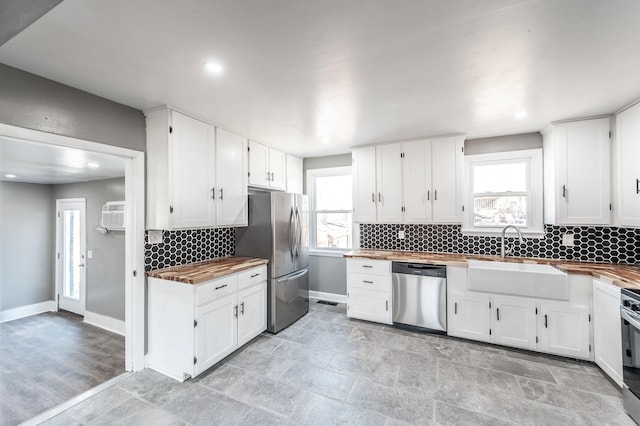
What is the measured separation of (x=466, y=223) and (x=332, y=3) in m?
3.19

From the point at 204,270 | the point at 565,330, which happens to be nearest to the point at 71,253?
the point at 204,270

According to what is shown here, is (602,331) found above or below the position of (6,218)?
below

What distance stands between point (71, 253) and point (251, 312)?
3740 mm

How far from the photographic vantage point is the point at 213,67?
5.63ft

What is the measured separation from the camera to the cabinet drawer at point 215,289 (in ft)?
7.56

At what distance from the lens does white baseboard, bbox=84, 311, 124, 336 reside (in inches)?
136

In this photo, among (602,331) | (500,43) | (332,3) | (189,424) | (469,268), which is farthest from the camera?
(469,268)

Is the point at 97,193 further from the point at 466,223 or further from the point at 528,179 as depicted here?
the point at 528,179

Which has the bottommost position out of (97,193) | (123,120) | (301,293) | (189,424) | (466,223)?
(189,424)

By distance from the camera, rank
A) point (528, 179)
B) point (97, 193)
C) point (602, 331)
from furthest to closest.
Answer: point (97, 193), point (528, 179), point (602, 331)

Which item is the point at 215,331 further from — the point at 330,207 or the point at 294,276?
the point at 330,207

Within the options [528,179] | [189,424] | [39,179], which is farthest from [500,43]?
[39,179]

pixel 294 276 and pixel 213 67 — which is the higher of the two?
pixel 213 67

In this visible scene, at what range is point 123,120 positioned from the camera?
2.30m
